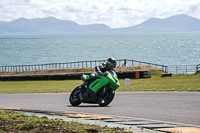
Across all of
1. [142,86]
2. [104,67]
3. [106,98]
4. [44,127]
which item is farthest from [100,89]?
[142,86]

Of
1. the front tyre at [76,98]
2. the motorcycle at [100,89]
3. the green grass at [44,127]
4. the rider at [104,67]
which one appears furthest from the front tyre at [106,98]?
the green grass at [44,127]

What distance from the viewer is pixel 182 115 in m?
9.15

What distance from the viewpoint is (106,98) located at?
11.3 meters

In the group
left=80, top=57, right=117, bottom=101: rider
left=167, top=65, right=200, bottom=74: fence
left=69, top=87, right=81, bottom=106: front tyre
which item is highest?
left=80, top=57, right=117, bottom=101: rider

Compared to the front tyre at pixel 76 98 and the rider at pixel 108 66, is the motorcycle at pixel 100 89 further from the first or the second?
the rider at pixel 108 66

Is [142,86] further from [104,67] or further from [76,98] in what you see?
[104,67]

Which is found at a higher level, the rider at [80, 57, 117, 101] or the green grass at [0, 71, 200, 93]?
the rider at [80, 57, 117, 101]

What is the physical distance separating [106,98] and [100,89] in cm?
35

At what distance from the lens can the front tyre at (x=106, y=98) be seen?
11.1 m

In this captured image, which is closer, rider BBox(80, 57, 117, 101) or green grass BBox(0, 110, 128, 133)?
green grass BBox(0, 110, 128, 133)

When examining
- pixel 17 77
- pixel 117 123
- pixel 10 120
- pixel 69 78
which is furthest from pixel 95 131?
pixel 17 77

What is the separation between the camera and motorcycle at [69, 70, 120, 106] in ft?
36.1

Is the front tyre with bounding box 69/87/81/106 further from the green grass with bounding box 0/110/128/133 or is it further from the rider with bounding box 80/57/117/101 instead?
the green grass with bounding box 0/110/128/133

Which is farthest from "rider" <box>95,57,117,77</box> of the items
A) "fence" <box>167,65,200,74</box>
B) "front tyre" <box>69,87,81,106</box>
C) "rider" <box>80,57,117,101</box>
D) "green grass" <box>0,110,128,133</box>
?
"fence" <box>167,65,200,74</box>
